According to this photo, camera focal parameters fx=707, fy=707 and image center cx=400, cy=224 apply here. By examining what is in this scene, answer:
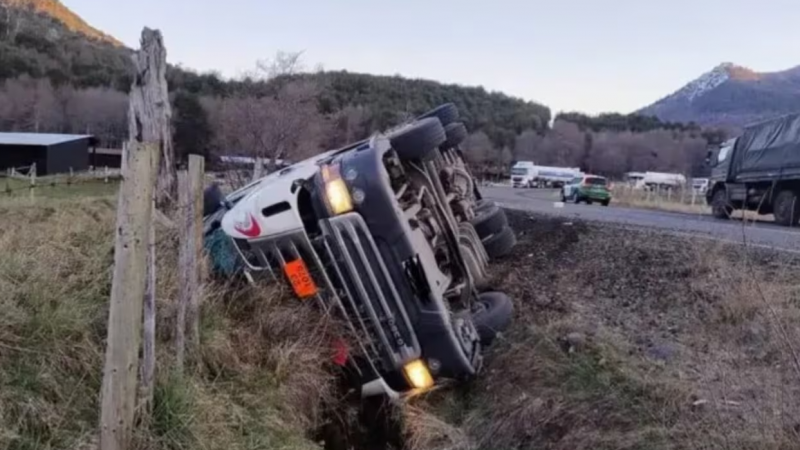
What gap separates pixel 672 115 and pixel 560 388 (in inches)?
5819

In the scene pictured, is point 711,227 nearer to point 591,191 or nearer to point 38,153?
point 591,191

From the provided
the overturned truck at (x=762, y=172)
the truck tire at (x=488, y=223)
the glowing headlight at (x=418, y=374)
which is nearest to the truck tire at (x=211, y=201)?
the truck tire at (x=488, y=223)

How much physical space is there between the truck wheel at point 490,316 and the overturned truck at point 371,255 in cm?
19

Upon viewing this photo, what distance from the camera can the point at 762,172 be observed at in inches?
727

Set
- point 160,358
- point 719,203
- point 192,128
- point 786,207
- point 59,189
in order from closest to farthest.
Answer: point 160,358
point 786,207
point 719,203
point 59,189
point 192,128

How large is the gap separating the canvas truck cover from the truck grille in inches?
599

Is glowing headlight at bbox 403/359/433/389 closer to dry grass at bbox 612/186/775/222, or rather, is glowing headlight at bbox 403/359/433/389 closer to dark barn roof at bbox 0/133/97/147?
dry grass at bbox 612/186/775/222

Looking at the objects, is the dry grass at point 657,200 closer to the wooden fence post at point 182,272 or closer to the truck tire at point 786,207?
the truck tire at point 786,207

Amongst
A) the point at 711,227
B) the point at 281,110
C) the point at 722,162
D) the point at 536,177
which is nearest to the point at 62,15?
the point at 536,177

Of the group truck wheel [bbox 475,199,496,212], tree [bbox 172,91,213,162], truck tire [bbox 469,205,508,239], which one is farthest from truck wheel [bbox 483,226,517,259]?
tree [bbox 172,91,213,162]

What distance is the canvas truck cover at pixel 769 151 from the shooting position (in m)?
17.3

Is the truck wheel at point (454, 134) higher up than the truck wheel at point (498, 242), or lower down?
higher up

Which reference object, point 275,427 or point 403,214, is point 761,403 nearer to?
point 403,214

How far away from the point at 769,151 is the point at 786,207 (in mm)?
1902
